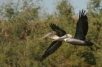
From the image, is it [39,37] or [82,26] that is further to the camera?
[39,37]

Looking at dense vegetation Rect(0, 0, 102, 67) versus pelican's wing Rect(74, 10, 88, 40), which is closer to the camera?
pelican's wing Rect(74, 10, 88, 40)

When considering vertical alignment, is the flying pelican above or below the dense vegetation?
above

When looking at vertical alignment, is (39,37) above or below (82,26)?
below

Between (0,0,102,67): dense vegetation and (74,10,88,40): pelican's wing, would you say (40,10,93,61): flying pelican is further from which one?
(0,0,102,67): dense vegetation

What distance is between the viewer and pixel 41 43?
23672mm

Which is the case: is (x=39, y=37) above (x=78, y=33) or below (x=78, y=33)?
below

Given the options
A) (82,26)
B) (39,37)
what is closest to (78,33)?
(82,26)

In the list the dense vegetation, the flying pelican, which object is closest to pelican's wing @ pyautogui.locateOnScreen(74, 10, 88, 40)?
the flying pelican

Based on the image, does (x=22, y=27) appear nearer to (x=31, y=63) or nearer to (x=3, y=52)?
(x=3, y=52)

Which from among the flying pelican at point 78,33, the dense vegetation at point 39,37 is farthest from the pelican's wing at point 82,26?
the dense vegetation at point 39,37

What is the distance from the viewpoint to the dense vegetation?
21944 mm

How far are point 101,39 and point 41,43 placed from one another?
313 cm

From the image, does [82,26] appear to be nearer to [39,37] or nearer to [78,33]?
[78,33]

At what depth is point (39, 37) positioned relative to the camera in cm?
2466
